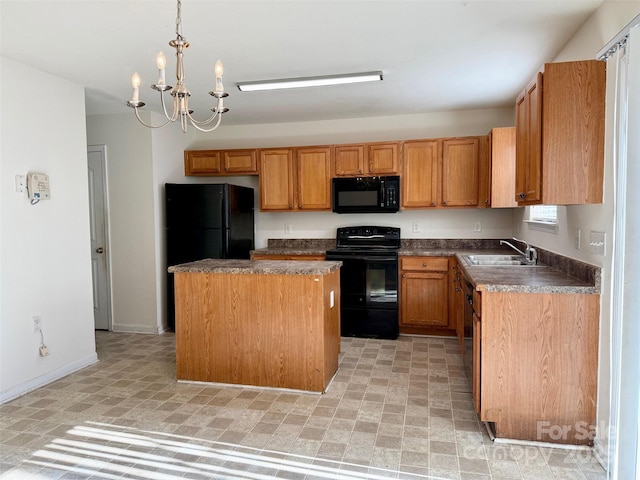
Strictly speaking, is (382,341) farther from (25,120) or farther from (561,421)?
(25,120)

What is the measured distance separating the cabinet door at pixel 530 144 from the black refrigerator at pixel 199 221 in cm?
293

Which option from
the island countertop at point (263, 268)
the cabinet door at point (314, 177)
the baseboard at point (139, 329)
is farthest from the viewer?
the cabinet door at point (314, 177)

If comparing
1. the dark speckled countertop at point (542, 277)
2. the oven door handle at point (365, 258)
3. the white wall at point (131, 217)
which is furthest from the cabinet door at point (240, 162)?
the dark speckled countertop at point (542, 277)

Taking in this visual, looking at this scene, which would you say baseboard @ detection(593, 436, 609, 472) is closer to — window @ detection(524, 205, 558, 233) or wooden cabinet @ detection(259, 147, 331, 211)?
window @ detection(524, 205, 558, 233)

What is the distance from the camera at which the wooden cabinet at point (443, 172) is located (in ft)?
14.2

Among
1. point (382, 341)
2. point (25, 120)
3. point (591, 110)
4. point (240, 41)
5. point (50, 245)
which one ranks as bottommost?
point (382, 341)

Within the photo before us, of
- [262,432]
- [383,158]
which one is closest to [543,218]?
[383,158]

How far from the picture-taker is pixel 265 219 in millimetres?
5270

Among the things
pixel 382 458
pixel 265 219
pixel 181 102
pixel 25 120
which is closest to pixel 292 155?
pixel 265 219

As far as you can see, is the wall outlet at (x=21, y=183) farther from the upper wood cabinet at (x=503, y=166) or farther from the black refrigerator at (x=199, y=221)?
the upper wood cabinet at (x=503, y=166)

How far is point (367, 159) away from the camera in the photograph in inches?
181

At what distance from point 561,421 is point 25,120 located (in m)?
4.05

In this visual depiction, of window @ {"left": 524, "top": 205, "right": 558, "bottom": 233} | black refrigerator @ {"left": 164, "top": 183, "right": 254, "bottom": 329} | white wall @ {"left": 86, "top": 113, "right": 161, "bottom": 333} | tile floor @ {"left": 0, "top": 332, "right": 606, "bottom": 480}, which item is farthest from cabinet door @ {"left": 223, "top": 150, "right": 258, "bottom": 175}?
window @ {"left": 524, "top": 205, "right": 558, "bottom": 233}

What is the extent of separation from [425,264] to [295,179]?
5.76 ft
